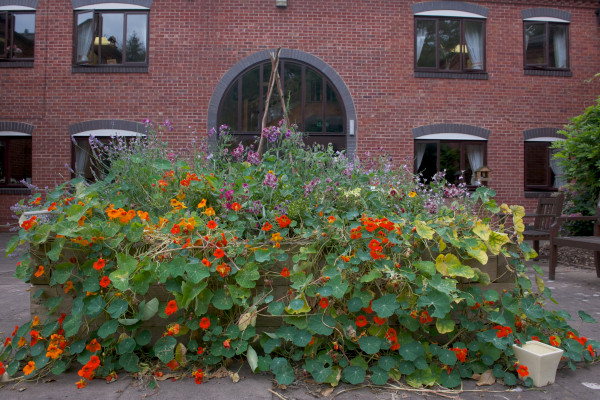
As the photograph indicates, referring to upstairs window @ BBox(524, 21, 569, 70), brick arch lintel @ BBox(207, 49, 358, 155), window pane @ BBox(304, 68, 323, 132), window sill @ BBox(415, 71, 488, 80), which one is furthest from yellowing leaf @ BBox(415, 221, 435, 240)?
upstairs window @ BBox(524, 21, 569, 70)

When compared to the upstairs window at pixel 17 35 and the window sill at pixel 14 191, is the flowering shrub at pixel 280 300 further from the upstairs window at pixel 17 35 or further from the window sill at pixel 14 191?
the upstairs window at pixel 17 35

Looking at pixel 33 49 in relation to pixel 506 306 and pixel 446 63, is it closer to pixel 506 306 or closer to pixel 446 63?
pixel 446 63

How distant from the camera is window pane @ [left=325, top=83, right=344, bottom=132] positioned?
10008mm

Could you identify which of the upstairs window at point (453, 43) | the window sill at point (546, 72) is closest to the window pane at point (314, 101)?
the upstairs window at point (453, 43)

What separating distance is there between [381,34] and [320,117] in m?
2.47

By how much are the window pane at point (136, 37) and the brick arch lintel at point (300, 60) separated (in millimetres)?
2039

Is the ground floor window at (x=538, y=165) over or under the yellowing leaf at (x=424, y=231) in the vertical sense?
over

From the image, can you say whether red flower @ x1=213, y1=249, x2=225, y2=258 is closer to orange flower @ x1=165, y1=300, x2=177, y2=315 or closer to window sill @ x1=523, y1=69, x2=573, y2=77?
orange flower @ x1=165, y1=300, x2=177, y2=315

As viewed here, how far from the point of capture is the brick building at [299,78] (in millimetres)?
9797

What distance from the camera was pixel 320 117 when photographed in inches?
397

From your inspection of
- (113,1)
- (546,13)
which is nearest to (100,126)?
(113,1)

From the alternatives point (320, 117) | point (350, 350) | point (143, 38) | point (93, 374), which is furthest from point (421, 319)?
point (143, 38)

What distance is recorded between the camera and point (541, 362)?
6.82 feet

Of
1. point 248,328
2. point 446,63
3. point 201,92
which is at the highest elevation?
point 446,63
